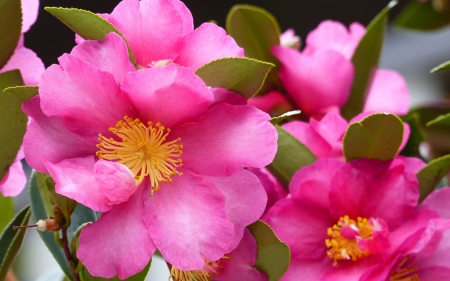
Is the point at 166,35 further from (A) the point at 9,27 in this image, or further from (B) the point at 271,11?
(B) the point at 271,11

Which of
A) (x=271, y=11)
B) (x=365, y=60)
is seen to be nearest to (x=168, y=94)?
(x=365, y=60)

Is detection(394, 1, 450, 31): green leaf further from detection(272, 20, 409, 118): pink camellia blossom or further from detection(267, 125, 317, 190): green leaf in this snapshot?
detection(267, 125, 317, 190): green leaf

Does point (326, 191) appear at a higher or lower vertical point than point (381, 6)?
higher

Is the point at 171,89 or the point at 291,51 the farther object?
the point at 291,51

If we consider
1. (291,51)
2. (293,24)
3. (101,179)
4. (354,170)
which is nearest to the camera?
(101,179)

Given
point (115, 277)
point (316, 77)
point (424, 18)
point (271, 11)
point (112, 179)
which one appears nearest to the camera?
point (112, 179)

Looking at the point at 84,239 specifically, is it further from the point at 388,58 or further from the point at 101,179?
the point at 388,58

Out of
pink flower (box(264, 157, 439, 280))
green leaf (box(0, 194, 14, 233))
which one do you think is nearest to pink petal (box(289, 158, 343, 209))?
pink flower (box(264, 157, 439, 280))

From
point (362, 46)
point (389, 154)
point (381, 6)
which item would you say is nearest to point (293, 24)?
point (381, 6)
